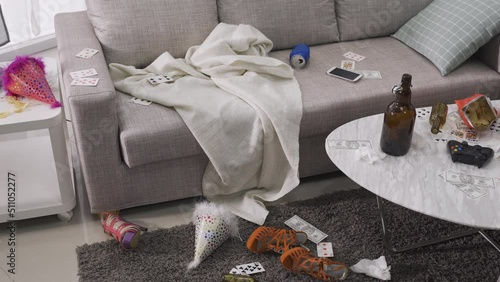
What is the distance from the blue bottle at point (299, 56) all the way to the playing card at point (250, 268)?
3.42 ft

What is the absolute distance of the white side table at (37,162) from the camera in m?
2.39

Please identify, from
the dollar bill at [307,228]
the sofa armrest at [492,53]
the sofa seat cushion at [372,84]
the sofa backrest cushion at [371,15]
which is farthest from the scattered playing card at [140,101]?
the sofa armrest at [492,53]

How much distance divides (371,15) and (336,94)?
28.6 inches

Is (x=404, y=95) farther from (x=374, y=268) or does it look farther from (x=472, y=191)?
(x=374, y=268)

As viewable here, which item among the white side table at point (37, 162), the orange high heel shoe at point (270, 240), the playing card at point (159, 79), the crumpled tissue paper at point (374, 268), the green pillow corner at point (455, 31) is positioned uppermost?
the green pillow corner at point (455, 31)

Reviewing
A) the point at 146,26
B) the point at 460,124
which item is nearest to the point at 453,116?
the point at 460,124

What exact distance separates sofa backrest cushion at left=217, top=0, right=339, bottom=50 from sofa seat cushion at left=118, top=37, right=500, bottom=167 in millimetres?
67

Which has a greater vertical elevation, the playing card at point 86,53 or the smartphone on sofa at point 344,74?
the playing card at point 86,53

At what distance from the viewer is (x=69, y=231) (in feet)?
8.47

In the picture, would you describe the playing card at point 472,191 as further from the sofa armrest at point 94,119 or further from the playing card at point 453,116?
the sofa armrest at point 94,119

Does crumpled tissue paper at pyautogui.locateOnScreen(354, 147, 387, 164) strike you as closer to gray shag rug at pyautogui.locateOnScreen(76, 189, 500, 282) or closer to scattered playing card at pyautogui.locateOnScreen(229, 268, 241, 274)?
gray shag rug at pyautogui.locateOnScreen(76, 189, 500, 282)

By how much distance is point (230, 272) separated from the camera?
2.35 meters

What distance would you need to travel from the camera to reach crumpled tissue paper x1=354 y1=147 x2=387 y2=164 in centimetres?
222


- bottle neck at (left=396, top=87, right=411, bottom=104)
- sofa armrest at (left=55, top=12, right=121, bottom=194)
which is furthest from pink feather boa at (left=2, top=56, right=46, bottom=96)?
bottle neck at (left=396, top=87, right=411, bottom=104)
